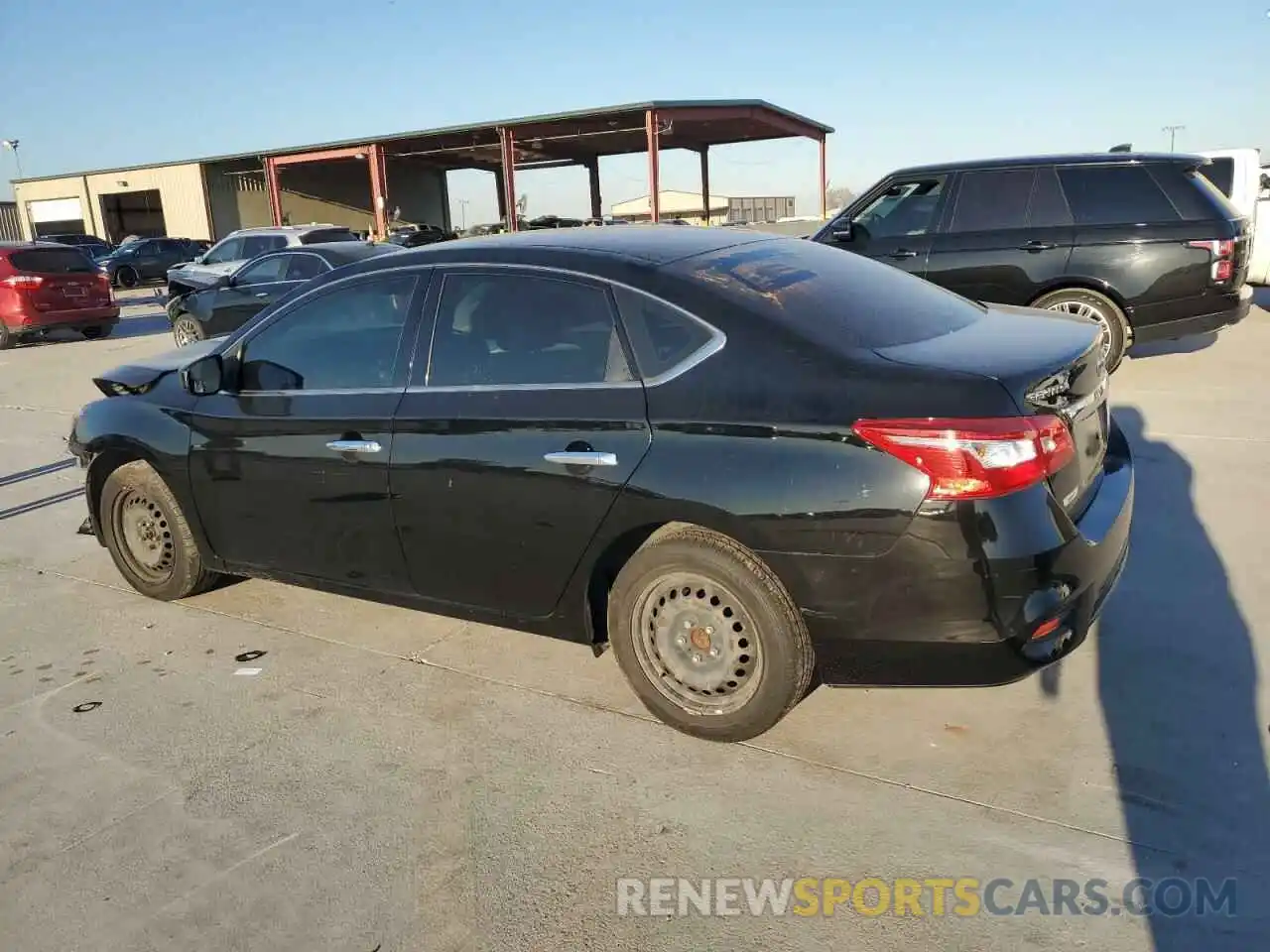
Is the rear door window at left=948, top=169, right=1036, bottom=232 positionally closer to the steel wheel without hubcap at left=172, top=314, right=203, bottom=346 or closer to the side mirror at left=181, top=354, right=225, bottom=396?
the side mirror at left=181, top=354, right=225, bottom=396

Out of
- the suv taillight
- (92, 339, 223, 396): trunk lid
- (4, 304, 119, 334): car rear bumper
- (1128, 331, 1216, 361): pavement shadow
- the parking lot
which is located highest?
the suv taillight

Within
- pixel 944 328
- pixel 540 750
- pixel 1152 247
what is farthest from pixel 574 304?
pixel 1152 247

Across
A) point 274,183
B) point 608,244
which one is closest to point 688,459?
point 608,244

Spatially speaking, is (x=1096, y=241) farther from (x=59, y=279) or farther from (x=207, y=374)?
(x=59, y=279)

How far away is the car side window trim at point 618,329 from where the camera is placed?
303 centimetres

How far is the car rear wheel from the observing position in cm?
1369

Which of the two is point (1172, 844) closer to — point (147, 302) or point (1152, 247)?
point (1152, 247)

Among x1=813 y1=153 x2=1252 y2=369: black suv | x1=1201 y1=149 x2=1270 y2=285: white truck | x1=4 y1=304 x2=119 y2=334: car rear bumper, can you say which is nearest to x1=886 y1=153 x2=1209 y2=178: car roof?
x1=813 y1=153 x2=1252 y2=369: black suv

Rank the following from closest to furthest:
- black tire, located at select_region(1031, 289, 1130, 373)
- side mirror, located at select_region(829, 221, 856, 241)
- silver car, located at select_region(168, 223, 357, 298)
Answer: black tire, located at select_region(1031, 289, 1130, 373) → side mirror, located at select_region(829, 221, 856, 241) → silver car, located at select_region(168, 223, 357, 298)

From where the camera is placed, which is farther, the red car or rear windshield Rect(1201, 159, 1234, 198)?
the red car

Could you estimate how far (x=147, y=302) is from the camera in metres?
26.7

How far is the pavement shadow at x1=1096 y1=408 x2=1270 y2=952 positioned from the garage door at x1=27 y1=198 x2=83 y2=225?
5388cm

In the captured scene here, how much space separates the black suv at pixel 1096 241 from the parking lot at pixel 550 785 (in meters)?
3.95

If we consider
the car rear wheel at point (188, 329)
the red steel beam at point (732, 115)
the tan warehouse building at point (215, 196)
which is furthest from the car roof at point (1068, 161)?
the tan warehouse building at point (215, 196)
